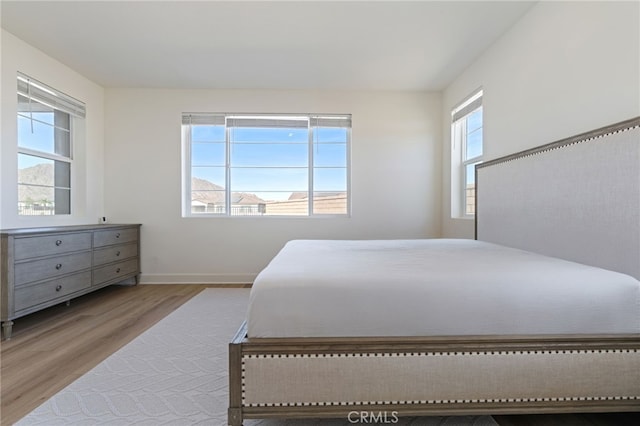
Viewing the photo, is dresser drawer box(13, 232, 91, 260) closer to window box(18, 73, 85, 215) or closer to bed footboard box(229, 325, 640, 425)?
window box(18, 73, 85, 215)

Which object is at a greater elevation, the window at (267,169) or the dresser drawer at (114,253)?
the window at (267,169)

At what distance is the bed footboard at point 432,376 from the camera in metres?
1.17

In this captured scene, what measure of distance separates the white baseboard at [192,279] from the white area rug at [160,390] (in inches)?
61.8

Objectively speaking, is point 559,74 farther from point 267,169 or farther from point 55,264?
point 55,264

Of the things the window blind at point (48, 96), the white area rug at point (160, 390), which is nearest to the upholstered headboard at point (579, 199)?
the white area rug at point (160, 390)

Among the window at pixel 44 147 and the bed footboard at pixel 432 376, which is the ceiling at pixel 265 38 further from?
the bed footboard at pixel 432 376

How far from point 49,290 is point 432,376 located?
3.01 meters

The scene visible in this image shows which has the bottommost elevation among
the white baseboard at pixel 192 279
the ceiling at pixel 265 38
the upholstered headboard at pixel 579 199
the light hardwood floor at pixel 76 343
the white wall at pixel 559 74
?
the light hardwood floor at pixel 76 343

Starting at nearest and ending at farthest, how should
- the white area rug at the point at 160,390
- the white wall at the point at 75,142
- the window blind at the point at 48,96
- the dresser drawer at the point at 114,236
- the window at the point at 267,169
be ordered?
the white area rug at the point at 160,390 < the white wall at the point at 75,142 < the window blind at the point at 48,96 < the dresser drawer at the point at 114,236 < the window at the point at 267,169

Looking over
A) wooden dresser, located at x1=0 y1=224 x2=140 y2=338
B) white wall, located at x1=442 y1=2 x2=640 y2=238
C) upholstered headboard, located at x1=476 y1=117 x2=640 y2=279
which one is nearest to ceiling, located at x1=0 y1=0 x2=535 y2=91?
white wall, located at x1=442 y1=2 x2=640 y2=238

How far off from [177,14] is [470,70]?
2.83 metres

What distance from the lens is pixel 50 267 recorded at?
2611 millimetres

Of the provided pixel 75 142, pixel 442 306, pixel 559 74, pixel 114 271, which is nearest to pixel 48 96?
pixel 75 142

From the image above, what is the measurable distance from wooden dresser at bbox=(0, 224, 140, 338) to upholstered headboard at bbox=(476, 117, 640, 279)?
3.70 metres
